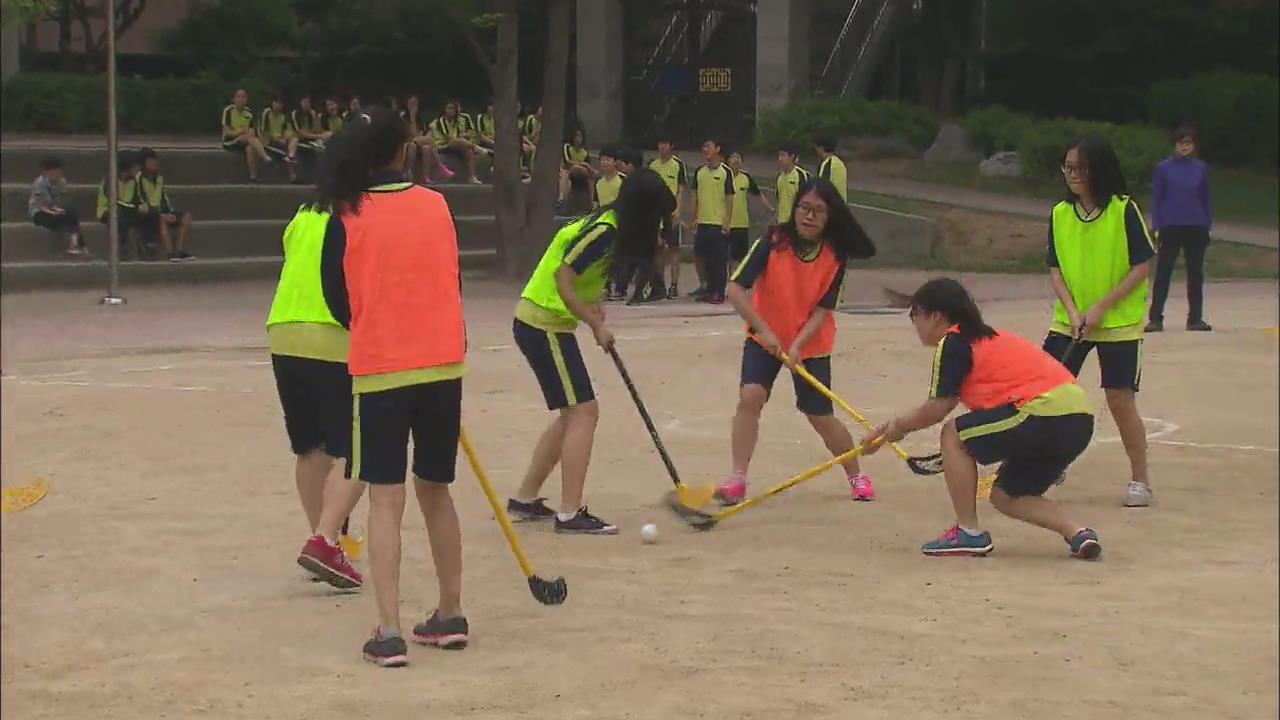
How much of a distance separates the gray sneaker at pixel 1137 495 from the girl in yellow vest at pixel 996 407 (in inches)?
47.4

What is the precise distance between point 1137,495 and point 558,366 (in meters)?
2.82

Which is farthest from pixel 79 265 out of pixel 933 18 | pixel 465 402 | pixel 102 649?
pixel 102 649

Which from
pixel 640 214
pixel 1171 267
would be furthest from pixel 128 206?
pixel 640 214

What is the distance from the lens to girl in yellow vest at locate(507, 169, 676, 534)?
7.59m

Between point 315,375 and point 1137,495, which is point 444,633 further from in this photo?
point 1137,495

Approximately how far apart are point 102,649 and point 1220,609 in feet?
12.6

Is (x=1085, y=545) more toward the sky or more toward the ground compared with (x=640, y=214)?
more toward the ground

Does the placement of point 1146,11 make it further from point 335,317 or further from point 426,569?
point 426,569

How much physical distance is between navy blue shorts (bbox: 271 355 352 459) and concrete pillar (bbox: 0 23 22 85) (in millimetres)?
25524

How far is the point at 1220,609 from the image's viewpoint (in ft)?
21.0

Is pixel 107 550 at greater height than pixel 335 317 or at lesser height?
lesser

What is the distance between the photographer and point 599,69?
106ft

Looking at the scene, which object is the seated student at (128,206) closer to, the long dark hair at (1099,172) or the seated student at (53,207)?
the seated student at (53,207)

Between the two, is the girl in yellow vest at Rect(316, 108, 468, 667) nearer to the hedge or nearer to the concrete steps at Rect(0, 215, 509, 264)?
the hedge
